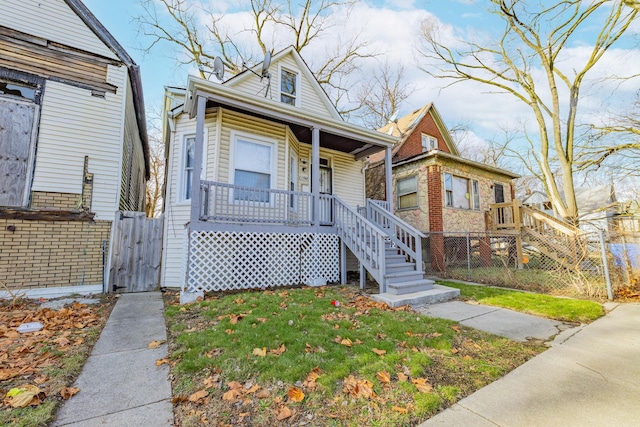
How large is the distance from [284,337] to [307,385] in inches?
42.1

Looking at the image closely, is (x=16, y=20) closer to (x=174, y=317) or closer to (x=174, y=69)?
(x=174, y=317)

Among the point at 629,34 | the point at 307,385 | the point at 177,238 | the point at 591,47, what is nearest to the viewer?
the point at 307,385

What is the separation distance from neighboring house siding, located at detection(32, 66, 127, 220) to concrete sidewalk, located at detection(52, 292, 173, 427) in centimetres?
394

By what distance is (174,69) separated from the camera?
1784cm

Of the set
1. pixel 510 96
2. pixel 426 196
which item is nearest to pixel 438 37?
pixel 510 96

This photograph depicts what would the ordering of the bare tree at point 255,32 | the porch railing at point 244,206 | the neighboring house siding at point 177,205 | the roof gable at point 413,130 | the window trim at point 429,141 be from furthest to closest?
the bare tree at point 255,32 < the window trim at point 429,141 < the roof gable at point 413,130 < the neighboring house siding at point 177,205 < the porch railing at point 244,206

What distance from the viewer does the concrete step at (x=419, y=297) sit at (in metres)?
5.48

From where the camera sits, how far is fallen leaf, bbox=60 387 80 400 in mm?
2419

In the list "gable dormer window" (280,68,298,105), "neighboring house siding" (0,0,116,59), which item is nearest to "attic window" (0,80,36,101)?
"neighboring house siding" (0,0,116,59)

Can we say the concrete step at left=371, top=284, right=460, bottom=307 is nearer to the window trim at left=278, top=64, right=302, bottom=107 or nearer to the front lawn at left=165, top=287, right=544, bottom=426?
the front lawn at left=165, top=287, right=544, bottom=426

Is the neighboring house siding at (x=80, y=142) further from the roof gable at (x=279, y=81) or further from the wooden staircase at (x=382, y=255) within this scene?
the wooden staircase at (x=382, y=255)

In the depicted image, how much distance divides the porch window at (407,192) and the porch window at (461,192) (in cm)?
123

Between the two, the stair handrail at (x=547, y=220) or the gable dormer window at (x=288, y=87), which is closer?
the stair handrail at (x=547, y=220)

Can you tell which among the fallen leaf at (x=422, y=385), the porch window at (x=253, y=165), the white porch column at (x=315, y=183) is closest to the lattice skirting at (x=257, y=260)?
the white porch column at (x=315, y=183)
